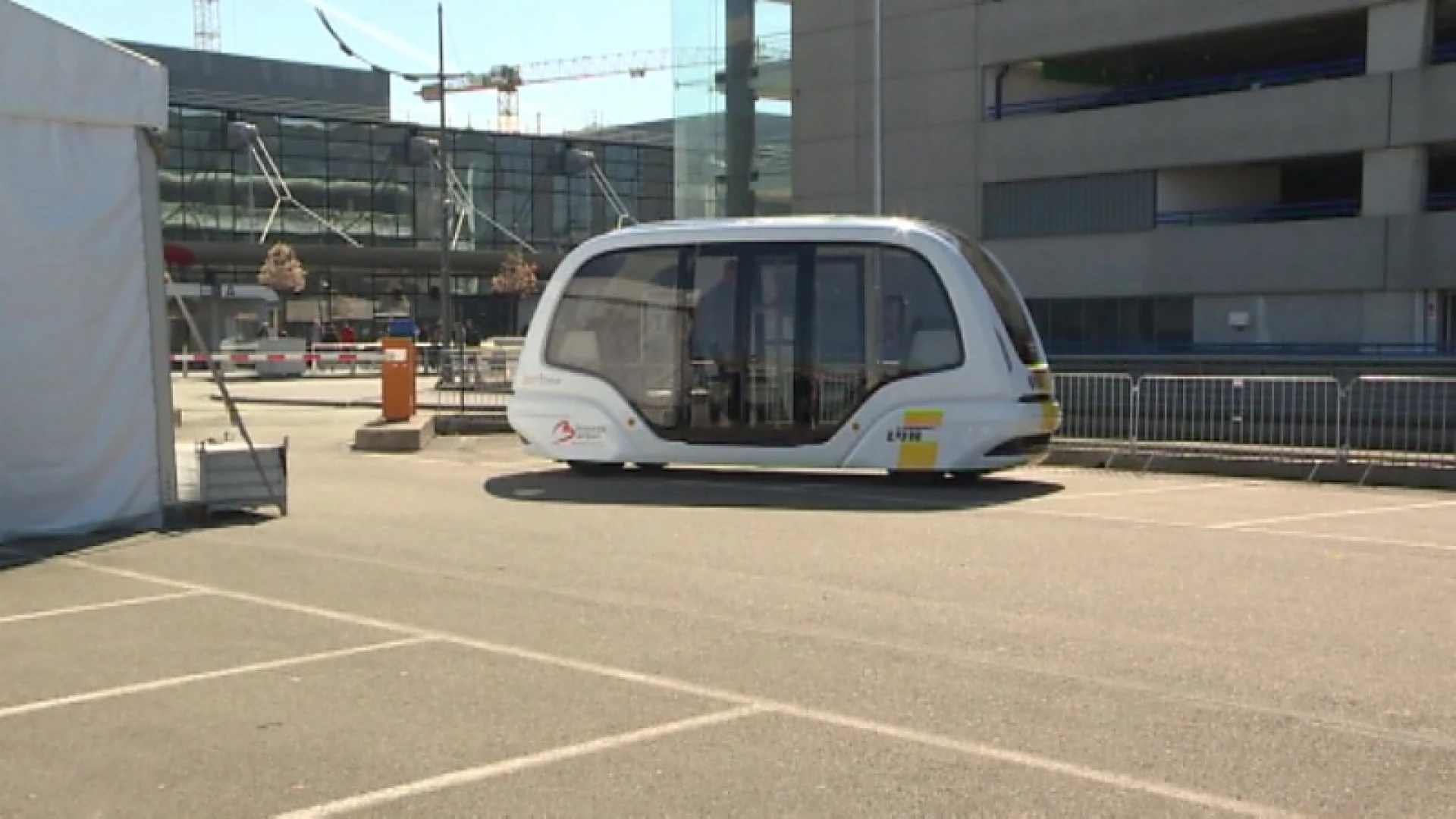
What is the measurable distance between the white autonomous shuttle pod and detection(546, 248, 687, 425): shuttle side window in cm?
2

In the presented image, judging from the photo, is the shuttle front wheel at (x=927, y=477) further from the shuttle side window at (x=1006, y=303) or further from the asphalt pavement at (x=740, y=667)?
the asphalt pavement at (x=740, y=667)

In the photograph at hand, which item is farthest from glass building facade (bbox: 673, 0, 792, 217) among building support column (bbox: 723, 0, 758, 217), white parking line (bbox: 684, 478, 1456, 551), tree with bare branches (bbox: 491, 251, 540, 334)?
white parking line (bbox: 684, 478, 1456, 551)

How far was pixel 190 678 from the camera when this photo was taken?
630 cm

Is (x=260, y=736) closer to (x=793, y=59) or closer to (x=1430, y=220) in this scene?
(x=1430, y=220)

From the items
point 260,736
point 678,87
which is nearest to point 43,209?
point 260,736

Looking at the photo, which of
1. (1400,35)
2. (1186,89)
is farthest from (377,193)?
(1400,35)

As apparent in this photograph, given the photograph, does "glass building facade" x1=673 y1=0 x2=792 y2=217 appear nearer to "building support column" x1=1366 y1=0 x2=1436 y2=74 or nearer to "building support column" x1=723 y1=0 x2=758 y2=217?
"building support column" x1=723 y1=0 x2=758 y2=217

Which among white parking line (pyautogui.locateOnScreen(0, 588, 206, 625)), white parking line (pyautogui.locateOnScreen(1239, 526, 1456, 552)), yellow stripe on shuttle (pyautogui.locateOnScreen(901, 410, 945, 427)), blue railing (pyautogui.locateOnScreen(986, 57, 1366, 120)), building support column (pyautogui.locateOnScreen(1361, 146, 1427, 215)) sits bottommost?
white parking line (pyautogui.locateOnScreen(0, 588, 206, 625))

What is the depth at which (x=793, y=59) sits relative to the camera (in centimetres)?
4712

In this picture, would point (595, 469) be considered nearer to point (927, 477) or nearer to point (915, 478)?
point (915, 478)

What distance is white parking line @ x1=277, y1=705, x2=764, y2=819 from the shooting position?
4.59 m

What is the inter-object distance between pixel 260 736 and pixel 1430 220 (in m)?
34.2

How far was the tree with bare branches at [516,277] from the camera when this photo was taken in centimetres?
6675

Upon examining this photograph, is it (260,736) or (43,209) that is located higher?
(43,209)
